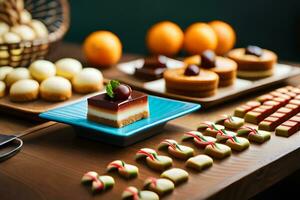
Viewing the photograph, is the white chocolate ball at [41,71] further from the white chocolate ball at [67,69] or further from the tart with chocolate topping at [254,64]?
the tart with chocolate topping at [254,64]

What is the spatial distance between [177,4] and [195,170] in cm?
125

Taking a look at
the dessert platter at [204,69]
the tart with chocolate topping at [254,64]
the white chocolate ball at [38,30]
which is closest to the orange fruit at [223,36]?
the dessert platter at [204,69]

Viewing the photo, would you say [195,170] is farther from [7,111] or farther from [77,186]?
[7,111]

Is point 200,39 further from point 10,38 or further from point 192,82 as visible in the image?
point 10,38

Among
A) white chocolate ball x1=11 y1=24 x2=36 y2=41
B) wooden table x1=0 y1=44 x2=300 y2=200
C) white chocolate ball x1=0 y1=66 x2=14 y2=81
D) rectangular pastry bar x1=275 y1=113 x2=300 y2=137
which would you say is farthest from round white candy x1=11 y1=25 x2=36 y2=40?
rectangular pastry bar x1=275 y1=113 x2=300 y2=137

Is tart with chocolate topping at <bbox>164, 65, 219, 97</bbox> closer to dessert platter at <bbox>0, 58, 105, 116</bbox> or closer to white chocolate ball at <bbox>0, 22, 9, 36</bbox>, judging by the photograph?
dessert platter at <bbox>0, 58, 105, 116</bbox>

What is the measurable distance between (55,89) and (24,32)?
0.36 m

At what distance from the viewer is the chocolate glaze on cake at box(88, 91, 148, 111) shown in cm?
114

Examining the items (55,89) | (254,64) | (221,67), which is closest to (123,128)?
(55,89)

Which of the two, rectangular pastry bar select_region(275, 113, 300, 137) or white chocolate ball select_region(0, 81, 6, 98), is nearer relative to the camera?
rectangular pastry bar select_region(275, 113, 300, 137)

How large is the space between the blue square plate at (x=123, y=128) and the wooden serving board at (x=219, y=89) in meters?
0.14

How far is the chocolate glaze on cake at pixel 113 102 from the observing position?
45.1 inches

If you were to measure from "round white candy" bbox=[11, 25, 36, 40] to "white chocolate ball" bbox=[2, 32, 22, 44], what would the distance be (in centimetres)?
2

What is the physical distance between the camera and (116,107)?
114cm
